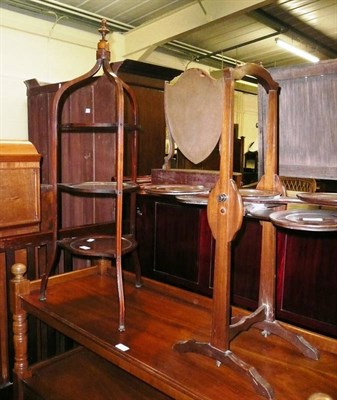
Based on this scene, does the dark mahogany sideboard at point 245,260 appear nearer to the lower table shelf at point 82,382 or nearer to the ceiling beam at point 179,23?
the lower table shelf at point 82,382

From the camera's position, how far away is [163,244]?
2.96 metres

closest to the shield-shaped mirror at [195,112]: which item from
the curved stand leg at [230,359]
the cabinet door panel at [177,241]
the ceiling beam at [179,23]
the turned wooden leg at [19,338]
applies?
the cabinet door panel at [177,241]

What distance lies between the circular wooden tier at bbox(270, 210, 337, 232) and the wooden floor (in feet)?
1.87

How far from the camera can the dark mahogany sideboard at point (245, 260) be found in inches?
85.7

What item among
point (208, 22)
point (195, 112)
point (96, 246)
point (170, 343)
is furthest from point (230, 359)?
point (208, 22)

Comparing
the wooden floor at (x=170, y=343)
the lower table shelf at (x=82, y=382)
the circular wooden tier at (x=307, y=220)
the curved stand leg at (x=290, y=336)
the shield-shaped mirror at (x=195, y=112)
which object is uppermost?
the shield-shaped mirror at (x=195, y=112)

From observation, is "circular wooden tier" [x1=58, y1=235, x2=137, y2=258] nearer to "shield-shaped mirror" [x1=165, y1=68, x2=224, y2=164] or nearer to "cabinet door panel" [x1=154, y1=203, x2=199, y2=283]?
"shield-shaped mirror" [x1=165, y1=68, x2=224, y2=164]

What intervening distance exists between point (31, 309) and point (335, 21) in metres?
5.38

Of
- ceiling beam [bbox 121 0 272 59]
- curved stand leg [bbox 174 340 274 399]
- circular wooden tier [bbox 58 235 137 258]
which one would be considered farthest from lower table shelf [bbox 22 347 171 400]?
ceiling beam [bbox 121 0 272 59]

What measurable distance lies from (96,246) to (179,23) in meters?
3.55

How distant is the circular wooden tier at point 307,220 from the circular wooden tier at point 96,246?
0.82m

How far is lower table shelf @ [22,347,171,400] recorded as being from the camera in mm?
1878

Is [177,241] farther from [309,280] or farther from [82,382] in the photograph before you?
[82,382]

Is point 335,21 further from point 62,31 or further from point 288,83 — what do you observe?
point 288,83
